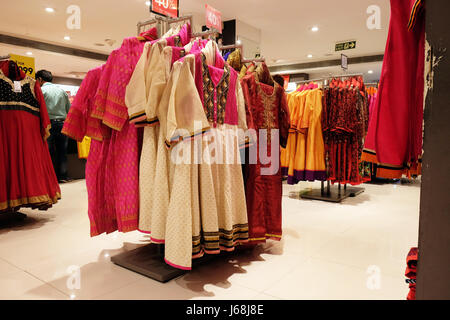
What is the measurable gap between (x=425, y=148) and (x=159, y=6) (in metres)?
2.09

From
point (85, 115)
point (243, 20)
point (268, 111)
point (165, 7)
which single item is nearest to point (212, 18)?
point (165, 7)

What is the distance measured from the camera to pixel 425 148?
0.76 m

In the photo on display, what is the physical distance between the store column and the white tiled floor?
122 centimetres

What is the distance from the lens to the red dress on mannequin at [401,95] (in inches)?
42.4

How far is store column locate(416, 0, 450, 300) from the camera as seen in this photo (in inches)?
28.7

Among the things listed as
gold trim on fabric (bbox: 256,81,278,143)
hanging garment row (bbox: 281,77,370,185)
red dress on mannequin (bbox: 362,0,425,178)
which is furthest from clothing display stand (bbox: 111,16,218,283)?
hanging garment row (bbox: 281,77,370,185)

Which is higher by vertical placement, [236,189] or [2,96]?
[2,96]

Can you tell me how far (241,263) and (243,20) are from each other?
20.8 feet

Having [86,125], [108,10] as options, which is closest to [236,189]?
[86,125]

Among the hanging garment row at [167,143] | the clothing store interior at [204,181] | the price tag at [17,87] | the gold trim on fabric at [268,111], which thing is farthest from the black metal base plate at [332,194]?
the price tag at [17,87]

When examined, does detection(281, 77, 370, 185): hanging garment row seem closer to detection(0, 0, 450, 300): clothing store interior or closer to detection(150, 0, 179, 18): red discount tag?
detection(0, 0, 450, 300): clothing store interior

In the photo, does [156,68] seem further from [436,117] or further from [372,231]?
[372,231]

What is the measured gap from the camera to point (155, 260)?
227 centimetres

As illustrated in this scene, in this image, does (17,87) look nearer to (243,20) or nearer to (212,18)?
(212,18)
